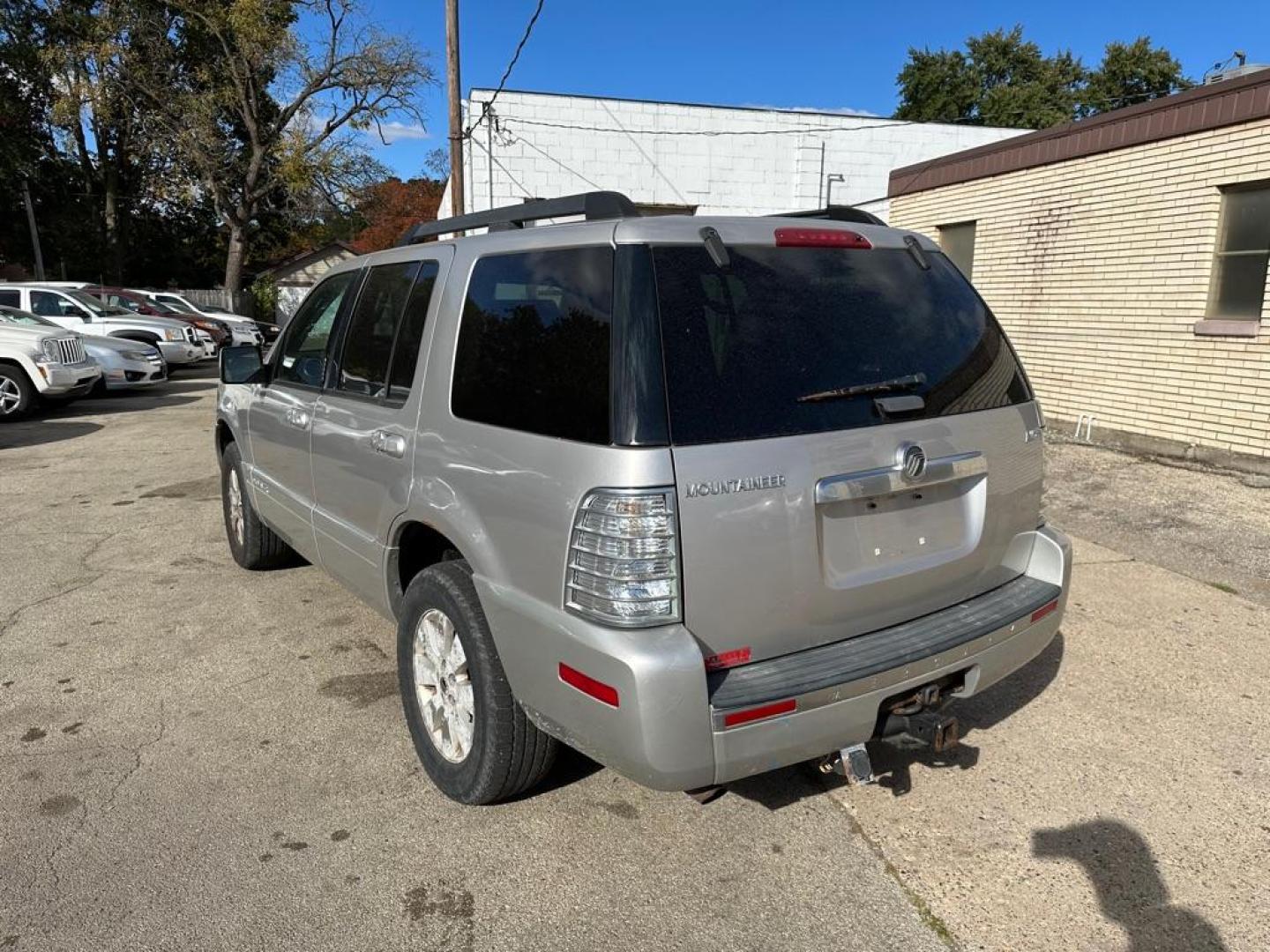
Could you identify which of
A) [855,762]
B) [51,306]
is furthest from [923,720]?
[51,306]

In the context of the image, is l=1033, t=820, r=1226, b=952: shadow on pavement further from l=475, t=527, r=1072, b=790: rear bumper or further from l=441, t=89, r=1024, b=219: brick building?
l=441, t=89, r=1024, b=219: brick building

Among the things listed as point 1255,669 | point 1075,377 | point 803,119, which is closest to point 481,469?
point 1255,669

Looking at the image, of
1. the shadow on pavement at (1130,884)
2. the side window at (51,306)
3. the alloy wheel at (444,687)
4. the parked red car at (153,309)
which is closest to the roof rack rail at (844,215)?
the alloy wheel at (444,687)

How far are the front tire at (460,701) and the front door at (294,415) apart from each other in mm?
1268

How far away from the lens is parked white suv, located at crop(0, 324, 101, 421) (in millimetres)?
12008

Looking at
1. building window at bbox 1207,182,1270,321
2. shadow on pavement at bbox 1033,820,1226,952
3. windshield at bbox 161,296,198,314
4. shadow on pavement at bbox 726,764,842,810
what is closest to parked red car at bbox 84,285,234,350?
windshield at bbox 161,296,198,314

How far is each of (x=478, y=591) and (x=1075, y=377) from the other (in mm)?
9098

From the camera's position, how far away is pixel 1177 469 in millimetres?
8039

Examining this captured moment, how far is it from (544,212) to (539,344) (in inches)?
26.7

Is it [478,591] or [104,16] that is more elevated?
[104,16]

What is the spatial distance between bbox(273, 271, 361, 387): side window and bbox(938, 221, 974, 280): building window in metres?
9.18

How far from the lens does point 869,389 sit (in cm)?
256

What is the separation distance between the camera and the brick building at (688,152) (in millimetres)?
17984

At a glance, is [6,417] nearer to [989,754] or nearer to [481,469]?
[481,469]
